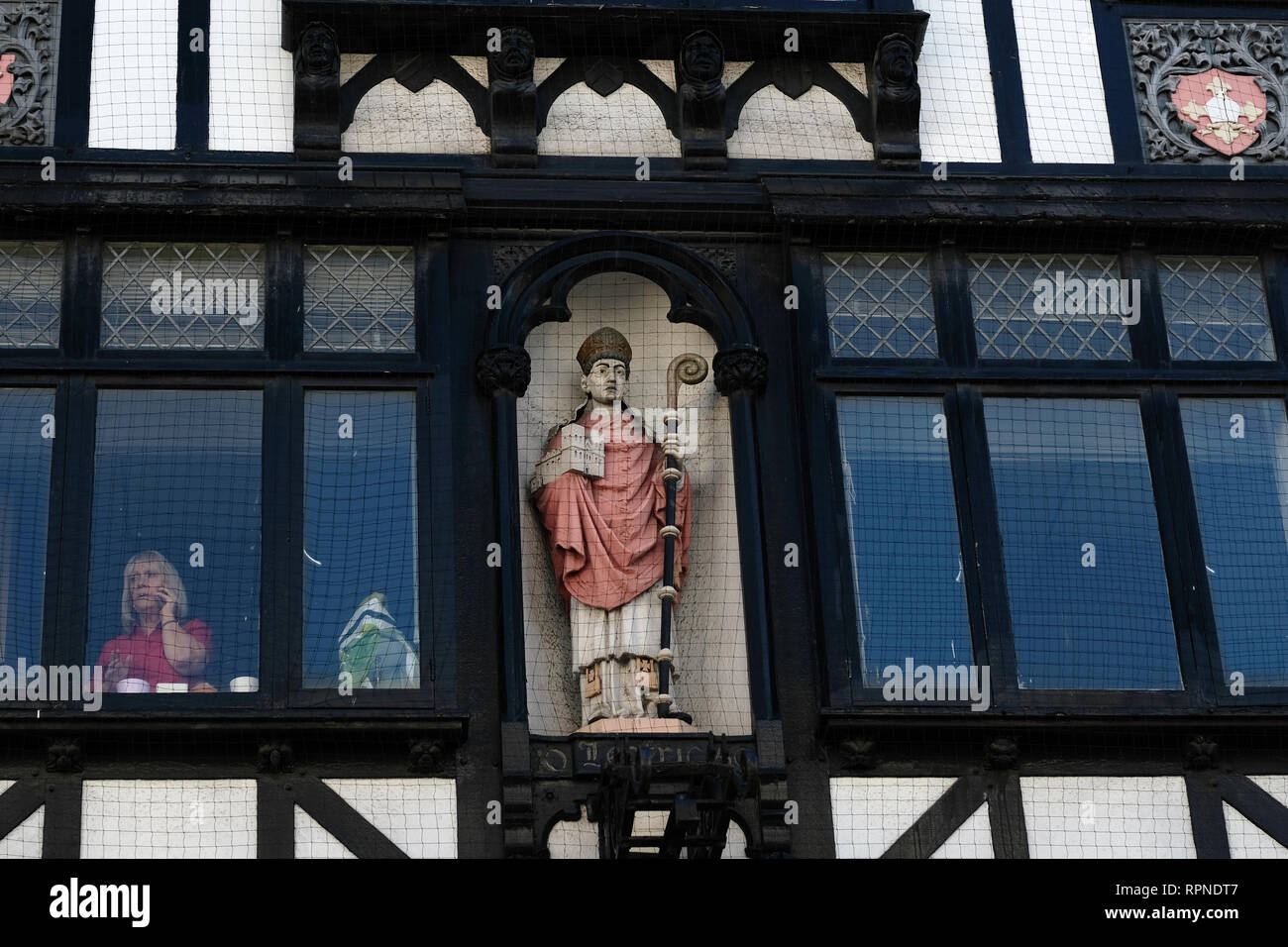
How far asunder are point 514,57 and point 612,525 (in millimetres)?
2806

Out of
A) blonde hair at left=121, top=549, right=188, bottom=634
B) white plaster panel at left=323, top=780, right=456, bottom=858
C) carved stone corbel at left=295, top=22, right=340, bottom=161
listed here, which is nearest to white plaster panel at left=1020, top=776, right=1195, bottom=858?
white plaster panel at left=323, top=780, right=456, bottom=858

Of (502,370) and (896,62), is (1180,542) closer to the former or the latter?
(896,62)

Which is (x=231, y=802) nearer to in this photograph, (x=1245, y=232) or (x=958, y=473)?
(x=958, y=473)

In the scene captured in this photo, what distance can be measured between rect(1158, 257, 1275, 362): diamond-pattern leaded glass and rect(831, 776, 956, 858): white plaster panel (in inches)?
119

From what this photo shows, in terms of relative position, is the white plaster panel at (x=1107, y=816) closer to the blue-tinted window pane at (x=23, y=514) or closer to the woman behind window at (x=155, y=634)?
the woman behind window at (x=155, y=634)

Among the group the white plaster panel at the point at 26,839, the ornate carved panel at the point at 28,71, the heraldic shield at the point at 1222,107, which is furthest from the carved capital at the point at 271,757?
the heraldic shield at the point at 1222,107

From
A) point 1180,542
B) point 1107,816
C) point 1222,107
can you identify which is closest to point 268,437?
point 1107,816

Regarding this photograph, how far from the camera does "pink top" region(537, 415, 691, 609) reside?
1539cm

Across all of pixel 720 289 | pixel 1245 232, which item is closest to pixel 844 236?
pixel 720 289

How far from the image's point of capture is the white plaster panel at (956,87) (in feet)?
55.1

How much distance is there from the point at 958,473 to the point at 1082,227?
167cm

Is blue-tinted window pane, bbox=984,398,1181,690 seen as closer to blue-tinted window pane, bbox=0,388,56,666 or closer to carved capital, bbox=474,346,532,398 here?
carved capital, bbox=474,346,532,398

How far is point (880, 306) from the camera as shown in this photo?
1611 cm

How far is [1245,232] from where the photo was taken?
→ 1647 cm
